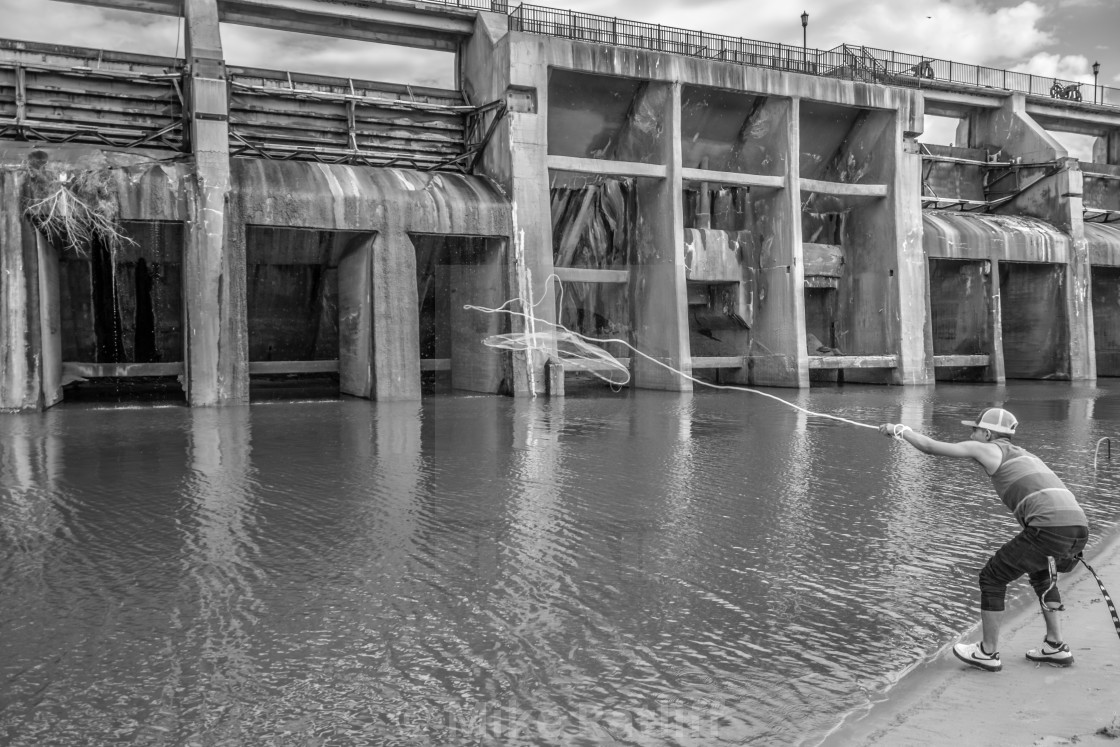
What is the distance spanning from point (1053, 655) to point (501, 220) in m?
15.8

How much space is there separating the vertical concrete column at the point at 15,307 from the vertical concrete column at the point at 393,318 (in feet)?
18.2

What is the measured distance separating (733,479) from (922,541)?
8.69 feet

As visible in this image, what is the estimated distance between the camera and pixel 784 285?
22078mm

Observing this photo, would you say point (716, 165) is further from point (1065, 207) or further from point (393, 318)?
point (393, 318)

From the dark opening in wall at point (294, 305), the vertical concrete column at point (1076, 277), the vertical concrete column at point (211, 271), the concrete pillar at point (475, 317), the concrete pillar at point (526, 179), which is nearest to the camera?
the vertical concrete column at point (211, 271)

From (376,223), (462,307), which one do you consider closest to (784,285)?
(462,307)

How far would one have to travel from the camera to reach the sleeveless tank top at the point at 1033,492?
157 inches

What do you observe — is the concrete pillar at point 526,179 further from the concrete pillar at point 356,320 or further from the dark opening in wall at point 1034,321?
the dark opening in wall at point 1034,321

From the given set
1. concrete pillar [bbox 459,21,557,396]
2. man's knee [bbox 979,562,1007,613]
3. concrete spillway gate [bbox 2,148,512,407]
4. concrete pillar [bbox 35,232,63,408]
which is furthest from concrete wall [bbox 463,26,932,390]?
man's knee [bbox 979,562,1007,613]

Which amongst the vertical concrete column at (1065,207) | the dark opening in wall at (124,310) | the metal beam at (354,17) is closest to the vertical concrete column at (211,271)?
the dark opening in wall at (124,310)

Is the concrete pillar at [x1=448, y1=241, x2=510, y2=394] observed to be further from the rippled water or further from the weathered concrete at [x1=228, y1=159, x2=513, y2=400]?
the rippled water

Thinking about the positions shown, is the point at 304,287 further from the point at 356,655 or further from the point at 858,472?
the point at 356,655

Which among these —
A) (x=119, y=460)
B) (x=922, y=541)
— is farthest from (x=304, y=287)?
(x=922, y=541)

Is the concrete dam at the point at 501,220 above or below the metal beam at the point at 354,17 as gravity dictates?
below
